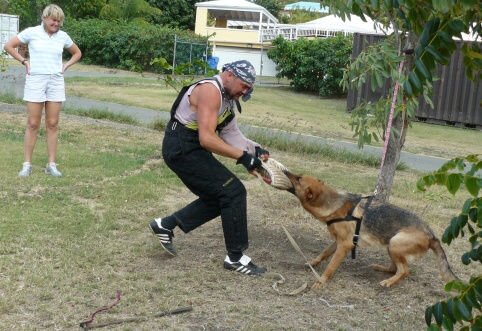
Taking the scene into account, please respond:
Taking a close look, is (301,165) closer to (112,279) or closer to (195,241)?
(195,241)

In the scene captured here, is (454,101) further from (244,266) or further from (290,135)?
(244,266)

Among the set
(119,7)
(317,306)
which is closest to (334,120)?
(317,306)

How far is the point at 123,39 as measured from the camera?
33.6 m

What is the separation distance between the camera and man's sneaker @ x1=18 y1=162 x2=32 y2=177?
758 centimetres

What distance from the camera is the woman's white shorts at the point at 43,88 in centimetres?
753

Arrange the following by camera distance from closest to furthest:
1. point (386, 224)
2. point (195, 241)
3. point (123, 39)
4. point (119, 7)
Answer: point (386, 224)
point (195, 241)
point (123, 39)
point (119, 7)

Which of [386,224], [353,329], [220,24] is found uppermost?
[220,24]

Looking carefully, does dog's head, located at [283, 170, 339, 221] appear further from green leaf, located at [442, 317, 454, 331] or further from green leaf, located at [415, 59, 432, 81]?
green leaf, located at [415, 59, 432, 81]

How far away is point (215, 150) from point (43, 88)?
11.9 feet

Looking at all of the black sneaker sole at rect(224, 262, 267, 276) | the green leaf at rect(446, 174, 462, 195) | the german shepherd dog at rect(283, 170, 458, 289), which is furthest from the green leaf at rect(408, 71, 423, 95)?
the black sneaker sole at rect(224, 262, 267, 276)

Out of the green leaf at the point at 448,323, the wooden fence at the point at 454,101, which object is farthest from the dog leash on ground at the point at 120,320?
the wooden fence at the point at 454,101

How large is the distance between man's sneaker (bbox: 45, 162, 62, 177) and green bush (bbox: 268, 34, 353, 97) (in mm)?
18984

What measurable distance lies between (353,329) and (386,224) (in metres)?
1.11

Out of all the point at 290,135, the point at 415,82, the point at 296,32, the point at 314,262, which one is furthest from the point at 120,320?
the point at 296,32
